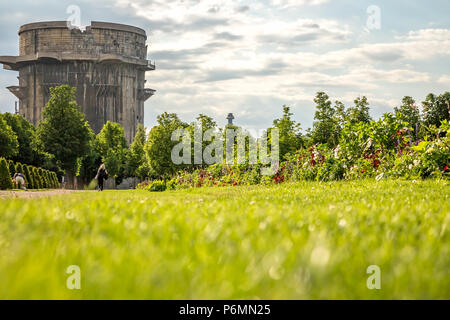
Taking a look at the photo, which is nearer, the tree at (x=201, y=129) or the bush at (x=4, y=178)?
the bush at (x=4, y=178)

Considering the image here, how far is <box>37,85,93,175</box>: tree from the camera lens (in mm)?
53906

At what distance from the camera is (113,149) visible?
84.1m

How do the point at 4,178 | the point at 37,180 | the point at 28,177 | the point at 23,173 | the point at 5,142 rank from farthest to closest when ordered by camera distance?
1. the point at 5,142
2. the point at 37,180
3. the point at 28,177
4. the point at 23,173
5. the point at 4,178

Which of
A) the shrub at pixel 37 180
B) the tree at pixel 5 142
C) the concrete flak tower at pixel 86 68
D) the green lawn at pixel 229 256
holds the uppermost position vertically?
the concrete flak tower at pixel 86 68

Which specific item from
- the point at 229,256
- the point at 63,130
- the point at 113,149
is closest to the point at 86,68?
the point at 113,149

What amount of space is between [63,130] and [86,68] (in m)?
47.5

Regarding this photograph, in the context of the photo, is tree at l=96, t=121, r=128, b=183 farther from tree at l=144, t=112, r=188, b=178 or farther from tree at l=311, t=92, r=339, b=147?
tree at l=311, t=92, r=339, b=147

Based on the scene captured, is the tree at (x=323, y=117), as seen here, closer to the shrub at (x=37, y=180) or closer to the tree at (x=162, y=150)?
the tree at (x=162, y=150)

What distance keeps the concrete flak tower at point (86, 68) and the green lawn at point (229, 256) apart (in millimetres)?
97910

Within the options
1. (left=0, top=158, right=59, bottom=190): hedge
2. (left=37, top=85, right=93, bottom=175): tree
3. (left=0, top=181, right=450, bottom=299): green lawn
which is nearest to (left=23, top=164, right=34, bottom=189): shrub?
(left=0, top=158, right=59, bottom=190): hedge

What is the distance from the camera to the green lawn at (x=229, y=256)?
227cm

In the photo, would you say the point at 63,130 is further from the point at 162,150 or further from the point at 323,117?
the point at 323,117

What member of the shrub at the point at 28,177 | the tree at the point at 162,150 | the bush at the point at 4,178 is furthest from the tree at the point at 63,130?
the bush at the point at 4,178

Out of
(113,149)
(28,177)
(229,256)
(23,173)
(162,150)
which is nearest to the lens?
(229,256)
